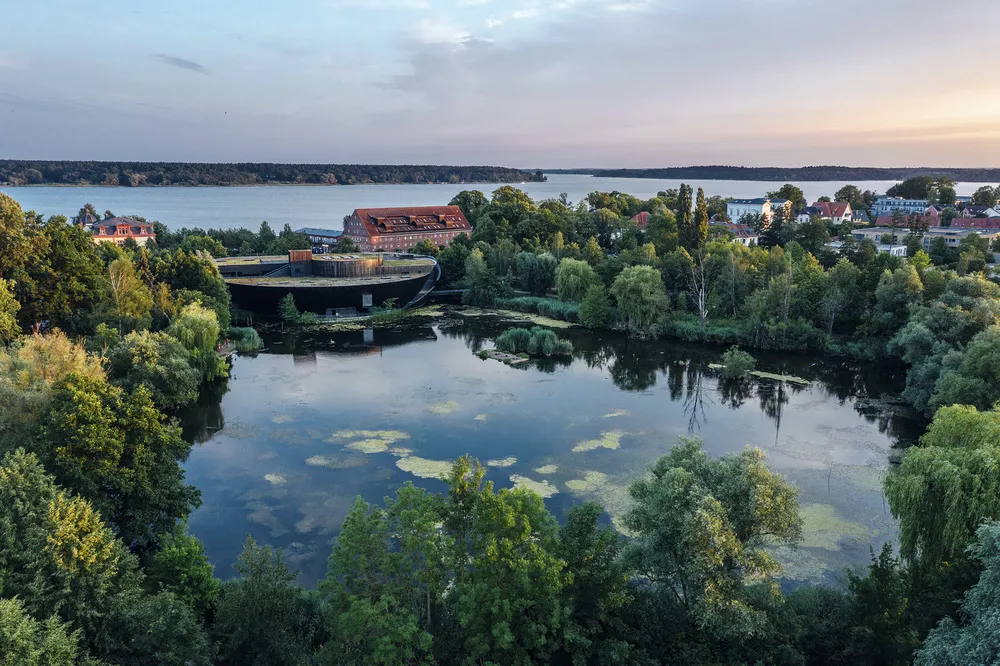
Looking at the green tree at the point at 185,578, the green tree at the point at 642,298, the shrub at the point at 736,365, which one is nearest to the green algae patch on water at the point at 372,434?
the green tree at the point at 185,578

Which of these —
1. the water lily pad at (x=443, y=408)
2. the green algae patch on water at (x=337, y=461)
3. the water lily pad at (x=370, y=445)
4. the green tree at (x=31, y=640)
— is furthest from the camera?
the water lily pad at (x=443, y=408)

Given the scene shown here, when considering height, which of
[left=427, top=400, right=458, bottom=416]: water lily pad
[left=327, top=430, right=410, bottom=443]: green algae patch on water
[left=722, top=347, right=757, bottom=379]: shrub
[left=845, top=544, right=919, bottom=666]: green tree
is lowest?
[left=327, top=430, right=410, bottom=443]: green algae patch on water

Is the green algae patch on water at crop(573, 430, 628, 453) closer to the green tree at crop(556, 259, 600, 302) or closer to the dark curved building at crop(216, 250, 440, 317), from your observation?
the green tree at crop(556, 259, 600, 302)

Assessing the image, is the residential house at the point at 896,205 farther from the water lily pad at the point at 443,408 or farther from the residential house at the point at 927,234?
the water lily pad at the point at 443,408

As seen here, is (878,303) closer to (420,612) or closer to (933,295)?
(933,295)

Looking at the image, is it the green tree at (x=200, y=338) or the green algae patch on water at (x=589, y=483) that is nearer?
the green algae patch on water at (x=589, y=483)

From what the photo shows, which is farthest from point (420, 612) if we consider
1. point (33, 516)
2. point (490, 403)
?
point (490, 403)

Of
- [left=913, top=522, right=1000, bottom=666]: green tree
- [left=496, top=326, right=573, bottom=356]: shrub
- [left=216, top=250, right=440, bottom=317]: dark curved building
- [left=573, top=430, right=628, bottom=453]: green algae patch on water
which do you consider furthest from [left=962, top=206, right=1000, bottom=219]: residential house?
[left=913, top=522, right=1000, bottom=666]: green tree
